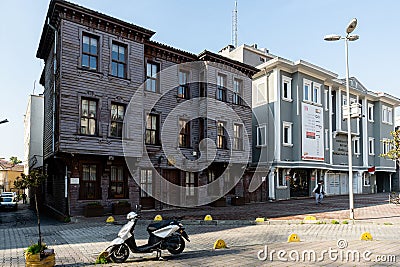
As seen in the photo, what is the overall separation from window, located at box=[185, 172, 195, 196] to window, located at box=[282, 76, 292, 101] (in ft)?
37.1

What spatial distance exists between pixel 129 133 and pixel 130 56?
14.2 ft

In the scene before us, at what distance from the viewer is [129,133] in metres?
18.5

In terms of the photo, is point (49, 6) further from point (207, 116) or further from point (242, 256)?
point (242, 256)

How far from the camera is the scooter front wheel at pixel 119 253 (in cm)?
762

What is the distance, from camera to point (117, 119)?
1833cm

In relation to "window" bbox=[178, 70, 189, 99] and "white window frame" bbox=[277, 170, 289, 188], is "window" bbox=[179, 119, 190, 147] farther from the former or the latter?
"white window frame" bbox=[277, 170, 289, 188]

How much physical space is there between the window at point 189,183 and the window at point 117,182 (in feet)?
15.0

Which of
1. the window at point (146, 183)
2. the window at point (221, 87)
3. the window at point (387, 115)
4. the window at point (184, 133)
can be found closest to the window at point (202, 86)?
the window at point (221, 87)

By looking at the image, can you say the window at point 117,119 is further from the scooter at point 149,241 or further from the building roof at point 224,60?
the scooter at point 149,241

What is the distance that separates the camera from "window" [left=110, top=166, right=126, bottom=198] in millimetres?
18453

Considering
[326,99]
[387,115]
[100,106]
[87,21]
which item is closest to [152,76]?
[100,106]

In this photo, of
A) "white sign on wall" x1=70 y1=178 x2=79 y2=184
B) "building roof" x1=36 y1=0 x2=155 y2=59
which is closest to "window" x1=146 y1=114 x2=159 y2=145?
"building roof" x1=36 y1=0 x2=155 y2=59

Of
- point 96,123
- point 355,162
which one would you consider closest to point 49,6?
point 96,123

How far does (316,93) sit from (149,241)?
86.1 ft
